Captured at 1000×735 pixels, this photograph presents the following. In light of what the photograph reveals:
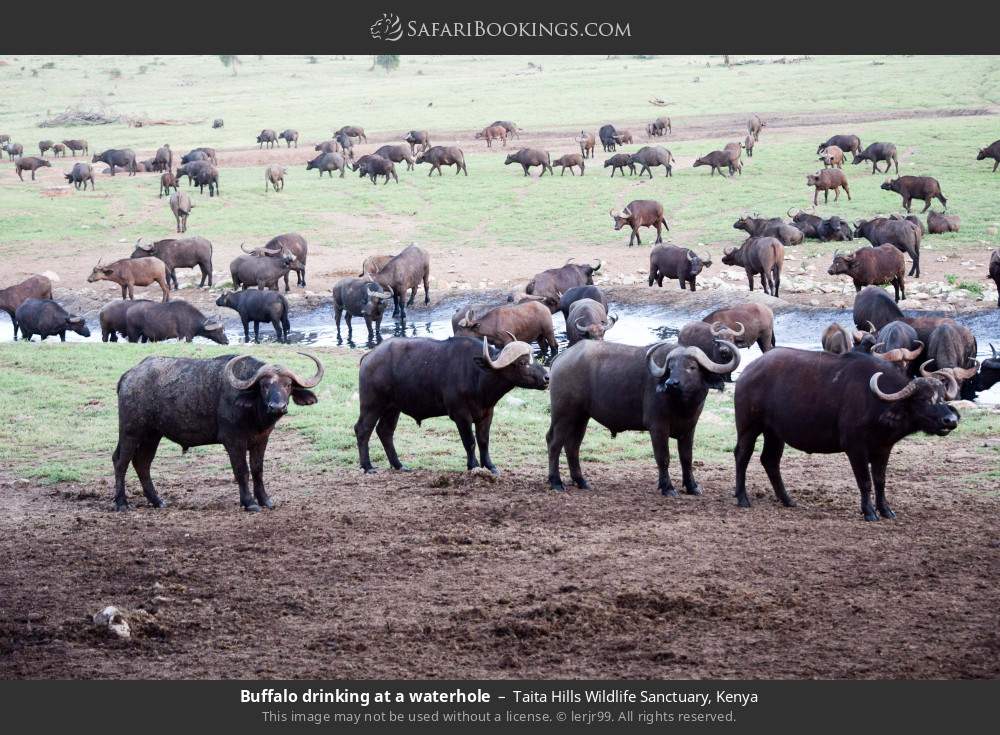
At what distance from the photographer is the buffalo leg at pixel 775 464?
1001 centimetres

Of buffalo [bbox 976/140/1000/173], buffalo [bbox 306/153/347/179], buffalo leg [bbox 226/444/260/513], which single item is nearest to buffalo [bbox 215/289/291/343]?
buffalo leg [bbox 226/444/260/513]

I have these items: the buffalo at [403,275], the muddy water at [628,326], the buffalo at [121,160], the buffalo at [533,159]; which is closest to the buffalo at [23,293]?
the muddy water at [628,326]

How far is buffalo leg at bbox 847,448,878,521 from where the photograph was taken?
30.6 feet

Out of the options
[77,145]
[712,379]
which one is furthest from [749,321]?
[77,145]

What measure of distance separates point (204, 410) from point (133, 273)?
53.2 feet

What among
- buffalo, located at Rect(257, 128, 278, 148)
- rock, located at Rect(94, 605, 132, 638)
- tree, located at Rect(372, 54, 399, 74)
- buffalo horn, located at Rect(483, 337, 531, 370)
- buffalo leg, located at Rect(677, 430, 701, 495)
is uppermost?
tree, located at Rect(372, 54, 399, 74)

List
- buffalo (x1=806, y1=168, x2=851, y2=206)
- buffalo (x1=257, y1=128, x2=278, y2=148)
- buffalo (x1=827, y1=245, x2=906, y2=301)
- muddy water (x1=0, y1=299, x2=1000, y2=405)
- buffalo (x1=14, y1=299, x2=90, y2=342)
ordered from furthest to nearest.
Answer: buffalo (x1=257, y1=128, x2=278, y2=148) < buffalo (x1=806, y1=168, x2=851, y2=206) < buffalo (x1=14, y1=299, x2=90, y2=342) < buffalo (x1=827, y1=245, x2=906, y2=301) < muddy water (x1=0, y1=299, x2=1000, y2=405)

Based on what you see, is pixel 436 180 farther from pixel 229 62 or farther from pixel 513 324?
pixel 229 62

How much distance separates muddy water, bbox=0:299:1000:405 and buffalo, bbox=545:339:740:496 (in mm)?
7257

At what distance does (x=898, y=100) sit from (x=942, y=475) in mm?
45560

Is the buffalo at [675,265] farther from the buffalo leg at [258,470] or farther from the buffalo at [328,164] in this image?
the buffalo at [328,164]

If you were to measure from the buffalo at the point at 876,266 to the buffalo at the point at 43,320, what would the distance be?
14.1 metres

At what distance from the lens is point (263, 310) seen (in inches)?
870

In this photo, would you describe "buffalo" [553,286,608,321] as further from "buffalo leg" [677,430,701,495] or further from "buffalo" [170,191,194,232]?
"buffalo" [170,191,194,232]
